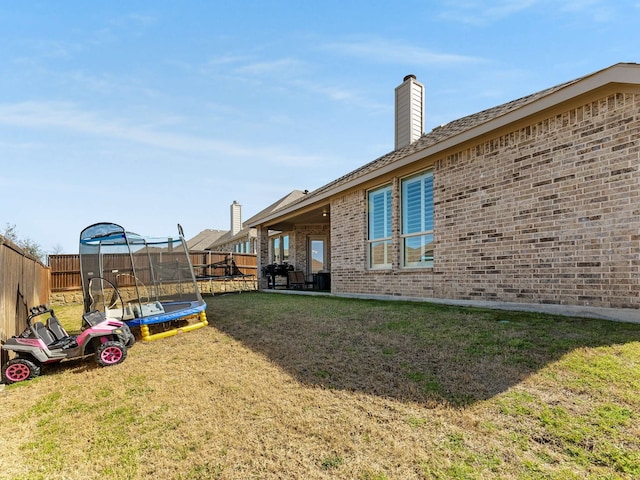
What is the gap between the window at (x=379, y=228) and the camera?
9055 millimetres

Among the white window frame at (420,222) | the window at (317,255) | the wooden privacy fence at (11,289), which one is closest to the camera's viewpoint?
the wooden privacy fence at (11,289)

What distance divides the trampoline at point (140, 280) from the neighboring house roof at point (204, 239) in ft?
93.6

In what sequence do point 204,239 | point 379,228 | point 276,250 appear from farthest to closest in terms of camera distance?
point 204,239, point 276,250, point 379,228

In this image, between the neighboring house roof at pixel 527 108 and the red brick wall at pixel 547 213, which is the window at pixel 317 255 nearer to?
the neighboring house roof at pixel 527 108

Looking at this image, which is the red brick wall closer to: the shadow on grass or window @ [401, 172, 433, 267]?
window @ [401, 172, 433, 267]

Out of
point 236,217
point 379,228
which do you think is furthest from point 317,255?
point 236,217

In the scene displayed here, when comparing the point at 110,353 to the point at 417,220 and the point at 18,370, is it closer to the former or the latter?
the point at 18,370

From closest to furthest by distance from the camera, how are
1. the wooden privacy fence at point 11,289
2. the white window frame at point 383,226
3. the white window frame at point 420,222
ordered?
the wooden privacy fence at point 11,289, the white window frame at point 420,222, the white window frame at point 383,226

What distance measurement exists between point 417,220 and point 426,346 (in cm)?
435

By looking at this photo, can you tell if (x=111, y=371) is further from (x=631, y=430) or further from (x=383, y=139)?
(x=383, y=139)

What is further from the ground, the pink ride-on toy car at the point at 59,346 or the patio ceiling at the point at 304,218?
the patio ceiling at the point at 304,218

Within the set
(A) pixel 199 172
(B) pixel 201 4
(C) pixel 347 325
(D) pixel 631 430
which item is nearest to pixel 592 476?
(D) pixel 631 430

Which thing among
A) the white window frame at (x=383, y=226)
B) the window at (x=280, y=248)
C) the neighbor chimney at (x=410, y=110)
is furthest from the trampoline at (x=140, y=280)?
the window at (x=280, y=248)

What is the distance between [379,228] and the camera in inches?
368
